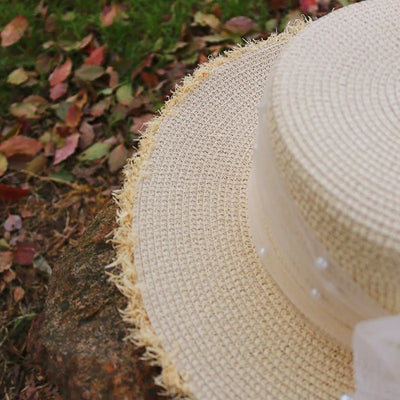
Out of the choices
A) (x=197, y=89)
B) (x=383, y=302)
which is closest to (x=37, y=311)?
(x=197, y=89)

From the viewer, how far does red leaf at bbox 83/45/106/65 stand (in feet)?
6.41

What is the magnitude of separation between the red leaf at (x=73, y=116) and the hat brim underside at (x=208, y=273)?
0.71 m

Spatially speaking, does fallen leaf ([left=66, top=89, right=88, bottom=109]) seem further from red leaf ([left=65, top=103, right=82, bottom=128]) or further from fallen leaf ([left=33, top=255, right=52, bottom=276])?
fallen leaf ([left=33, top=255, right=52, bottom=276])

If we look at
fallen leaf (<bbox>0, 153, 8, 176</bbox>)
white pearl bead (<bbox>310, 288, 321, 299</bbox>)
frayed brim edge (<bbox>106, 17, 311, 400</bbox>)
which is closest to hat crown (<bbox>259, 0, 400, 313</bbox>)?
white pearl bead (<bbox>310, 288, 321, 299</bbox>)

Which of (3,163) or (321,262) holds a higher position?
(321,262)

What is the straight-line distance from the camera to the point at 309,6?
194cm

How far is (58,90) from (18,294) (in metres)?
0.75

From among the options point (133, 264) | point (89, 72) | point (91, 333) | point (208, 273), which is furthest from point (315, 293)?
point (89, 72)

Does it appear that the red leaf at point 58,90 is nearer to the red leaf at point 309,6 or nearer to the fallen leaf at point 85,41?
the fallen leaf at point 85,41

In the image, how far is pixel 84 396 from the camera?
1.06 meters

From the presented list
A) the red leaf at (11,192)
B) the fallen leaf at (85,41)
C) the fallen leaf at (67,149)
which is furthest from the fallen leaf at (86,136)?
the fallen leaf at (85,41)

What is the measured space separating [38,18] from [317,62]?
158 centimetres

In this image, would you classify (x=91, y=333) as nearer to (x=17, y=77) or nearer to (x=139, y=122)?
(x=139, y=122)

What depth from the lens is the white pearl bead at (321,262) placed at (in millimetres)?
803
